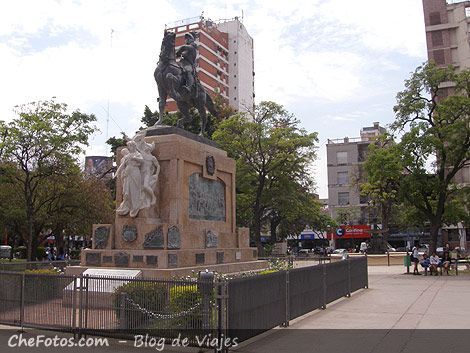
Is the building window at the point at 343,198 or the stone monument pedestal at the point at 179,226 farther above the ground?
the building window at the point at 343,198

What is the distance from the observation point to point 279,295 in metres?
10.6

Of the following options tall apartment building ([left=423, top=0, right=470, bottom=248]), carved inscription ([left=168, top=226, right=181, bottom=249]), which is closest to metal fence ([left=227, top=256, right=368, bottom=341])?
carved inscription ([left=168, top=226, right=181, bottom=249])

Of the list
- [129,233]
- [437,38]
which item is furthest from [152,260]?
[437,38]

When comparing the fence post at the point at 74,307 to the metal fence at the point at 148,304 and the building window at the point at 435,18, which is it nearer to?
the metal fence at the point at 148,304

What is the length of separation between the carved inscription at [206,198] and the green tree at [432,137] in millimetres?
14079

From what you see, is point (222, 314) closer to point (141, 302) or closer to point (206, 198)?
point (141, 302)

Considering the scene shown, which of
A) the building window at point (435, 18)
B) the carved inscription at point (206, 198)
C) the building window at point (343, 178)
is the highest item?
the building window at point (435, 18)

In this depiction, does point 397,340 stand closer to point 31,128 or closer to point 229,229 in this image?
point 229,229

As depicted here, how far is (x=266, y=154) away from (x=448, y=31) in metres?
36.2

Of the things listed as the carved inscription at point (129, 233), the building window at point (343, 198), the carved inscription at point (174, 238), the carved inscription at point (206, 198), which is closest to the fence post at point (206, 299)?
the carved inscription at point (174, 238)

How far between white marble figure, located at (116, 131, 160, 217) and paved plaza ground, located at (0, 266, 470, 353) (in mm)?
5895

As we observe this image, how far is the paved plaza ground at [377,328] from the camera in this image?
29.2 feet

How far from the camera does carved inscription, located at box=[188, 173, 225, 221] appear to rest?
17.1 m

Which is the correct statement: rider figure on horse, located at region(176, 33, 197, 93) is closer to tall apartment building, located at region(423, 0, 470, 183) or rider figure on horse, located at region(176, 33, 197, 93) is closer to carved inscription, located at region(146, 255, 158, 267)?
carved inscription, located at region(146, 255, 158, 267)
